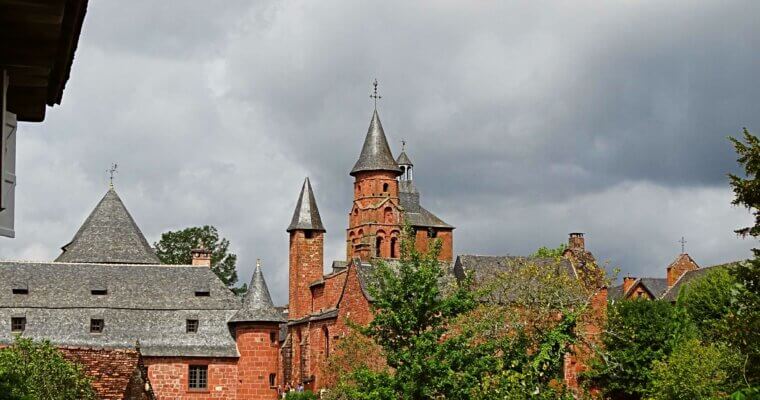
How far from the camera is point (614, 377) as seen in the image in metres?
48.7

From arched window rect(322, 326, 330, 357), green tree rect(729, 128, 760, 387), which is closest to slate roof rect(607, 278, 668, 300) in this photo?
arched window rect(322, 326, 330, 357)

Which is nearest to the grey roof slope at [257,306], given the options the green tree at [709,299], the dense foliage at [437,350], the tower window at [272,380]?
the tower window at [272,380]

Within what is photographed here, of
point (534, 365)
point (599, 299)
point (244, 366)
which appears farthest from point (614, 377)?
point (534, 365)

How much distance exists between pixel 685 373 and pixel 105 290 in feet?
104

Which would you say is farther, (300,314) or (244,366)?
(300,314)

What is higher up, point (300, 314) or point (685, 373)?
point (300, 314)

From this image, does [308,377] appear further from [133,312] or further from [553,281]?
[553,281]

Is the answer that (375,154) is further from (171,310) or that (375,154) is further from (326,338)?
(171,310)

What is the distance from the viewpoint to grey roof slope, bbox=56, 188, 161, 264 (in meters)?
60.6

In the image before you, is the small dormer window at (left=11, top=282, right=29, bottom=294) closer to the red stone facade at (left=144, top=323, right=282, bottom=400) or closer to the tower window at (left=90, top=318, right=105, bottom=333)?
the tower window at (left=90, top=318, right=105, bottom=333)

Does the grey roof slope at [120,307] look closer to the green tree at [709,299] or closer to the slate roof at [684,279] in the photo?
the green tree at [709,299]

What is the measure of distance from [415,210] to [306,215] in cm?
2037

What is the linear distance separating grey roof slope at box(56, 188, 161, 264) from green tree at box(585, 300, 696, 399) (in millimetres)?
27220

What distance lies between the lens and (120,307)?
5441 cm
